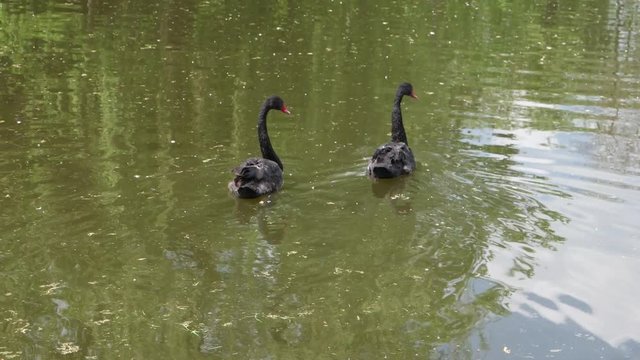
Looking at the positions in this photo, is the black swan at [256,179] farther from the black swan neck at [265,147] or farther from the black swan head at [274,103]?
the black swan head at [274,103]

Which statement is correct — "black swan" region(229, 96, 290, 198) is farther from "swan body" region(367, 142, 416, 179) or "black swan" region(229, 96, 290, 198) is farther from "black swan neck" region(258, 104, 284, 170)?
"swan body" region(367, 142, 416, 179)

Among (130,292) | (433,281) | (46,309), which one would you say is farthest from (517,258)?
(46,309)

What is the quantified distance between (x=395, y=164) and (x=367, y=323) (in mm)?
3280

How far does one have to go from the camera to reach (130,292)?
254 inches

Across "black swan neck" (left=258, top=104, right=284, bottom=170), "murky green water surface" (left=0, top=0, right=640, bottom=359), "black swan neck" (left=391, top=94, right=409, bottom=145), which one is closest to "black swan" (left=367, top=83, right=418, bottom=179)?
"murky green water surface" (left=0, top=0, right=640, bottom=359)

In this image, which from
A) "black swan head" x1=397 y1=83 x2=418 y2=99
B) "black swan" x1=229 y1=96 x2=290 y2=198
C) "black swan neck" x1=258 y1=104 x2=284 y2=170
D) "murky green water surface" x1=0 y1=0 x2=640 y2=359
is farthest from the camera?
"black swan head" x1=397 y1=83 x2=418 y2=99

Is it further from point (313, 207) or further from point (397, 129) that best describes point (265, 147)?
point (397, 129)

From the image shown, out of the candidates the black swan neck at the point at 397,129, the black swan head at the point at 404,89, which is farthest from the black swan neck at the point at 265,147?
the black swan head at the point at 404,89

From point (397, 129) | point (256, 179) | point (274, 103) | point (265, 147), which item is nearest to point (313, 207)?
point (256, 179)

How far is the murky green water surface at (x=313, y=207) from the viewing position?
19.7ft

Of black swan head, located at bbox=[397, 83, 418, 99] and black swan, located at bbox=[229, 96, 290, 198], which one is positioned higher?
black swan head, located at bbox=[397, 83, 418, 99]

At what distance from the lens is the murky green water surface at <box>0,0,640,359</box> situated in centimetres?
600

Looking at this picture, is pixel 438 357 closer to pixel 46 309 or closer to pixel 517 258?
pixel 517 258

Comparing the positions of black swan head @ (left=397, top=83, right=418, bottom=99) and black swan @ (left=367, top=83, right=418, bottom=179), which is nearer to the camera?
black swan @ (left=367, top=83, right=418, bottom=179)
